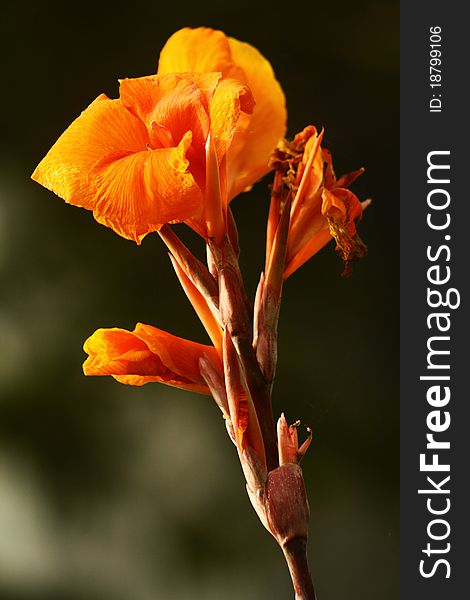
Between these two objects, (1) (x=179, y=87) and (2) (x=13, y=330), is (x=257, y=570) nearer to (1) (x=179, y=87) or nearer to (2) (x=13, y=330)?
(2) (x=13, y=330)

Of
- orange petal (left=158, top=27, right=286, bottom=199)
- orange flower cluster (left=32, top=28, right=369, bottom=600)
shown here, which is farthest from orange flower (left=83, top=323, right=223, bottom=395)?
orange petal (left=158, top=27, right=286, bottom=199)

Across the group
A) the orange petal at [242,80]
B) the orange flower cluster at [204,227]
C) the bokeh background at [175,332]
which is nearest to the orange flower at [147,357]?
the orange flower cluster at [204,227]

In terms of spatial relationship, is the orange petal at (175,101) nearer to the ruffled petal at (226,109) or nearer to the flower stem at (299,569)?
the ruffled petal at (226,109)

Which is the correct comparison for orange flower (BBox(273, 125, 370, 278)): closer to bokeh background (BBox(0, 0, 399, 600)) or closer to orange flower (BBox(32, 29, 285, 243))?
orange flower (BBox(32, 29, 285, 243))

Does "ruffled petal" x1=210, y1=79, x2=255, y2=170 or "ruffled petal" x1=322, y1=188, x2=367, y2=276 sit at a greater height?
"ruffled petal" x1=210, y1=79, x2=255, y2=170

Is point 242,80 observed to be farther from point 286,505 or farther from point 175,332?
point 175,332

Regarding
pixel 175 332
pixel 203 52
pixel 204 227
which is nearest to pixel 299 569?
pixel 204 227
